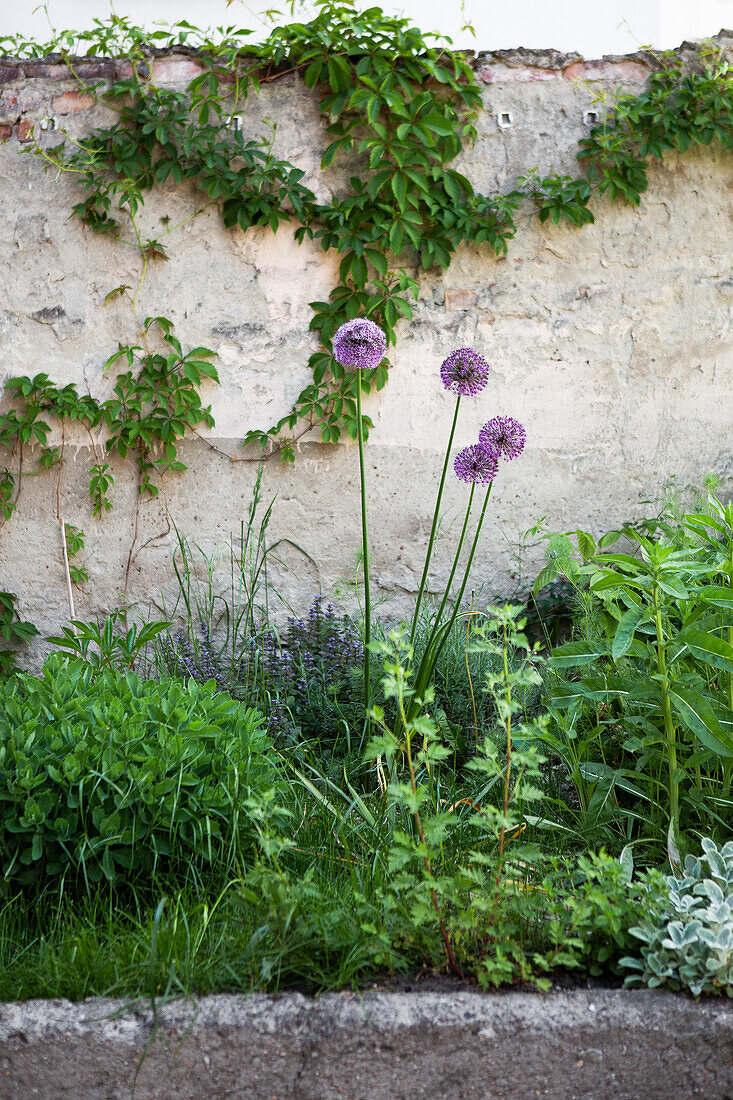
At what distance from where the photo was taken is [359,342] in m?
2.24

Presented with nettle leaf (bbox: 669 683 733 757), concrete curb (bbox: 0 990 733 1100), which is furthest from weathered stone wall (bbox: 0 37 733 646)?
concrete curb (bbox: 0 990 733 1100)

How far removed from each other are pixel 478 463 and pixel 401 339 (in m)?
1.31

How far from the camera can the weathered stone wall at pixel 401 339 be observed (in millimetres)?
3236

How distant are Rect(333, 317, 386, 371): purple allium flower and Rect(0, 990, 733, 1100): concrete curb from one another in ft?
5.27

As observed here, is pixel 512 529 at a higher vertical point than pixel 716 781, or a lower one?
higher

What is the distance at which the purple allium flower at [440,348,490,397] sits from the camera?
2.19 metres

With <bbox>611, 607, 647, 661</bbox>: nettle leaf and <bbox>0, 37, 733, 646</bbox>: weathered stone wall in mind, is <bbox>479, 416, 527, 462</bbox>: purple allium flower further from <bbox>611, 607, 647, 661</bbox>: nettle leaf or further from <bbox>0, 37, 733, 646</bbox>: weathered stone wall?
<bbox>0, 37, 733, 646</bbox>: weathered stone wall

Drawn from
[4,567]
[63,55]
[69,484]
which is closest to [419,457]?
[69,484]

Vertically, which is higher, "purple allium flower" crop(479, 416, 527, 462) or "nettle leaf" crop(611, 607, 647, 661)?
"purple allium flower" crop(479, 416, 527, 462)

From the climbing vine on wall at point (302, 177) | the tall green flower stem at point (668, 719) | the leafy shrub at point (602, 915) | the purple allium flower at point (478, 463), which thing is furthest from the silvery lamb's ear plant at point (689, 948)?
the climbing vine on wall at point (302, 177)

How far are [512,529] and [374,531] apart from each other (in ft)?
1.99

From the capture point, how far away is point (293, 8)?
3.16 m

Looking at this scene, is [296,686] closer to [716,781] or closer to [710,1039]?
[716,781]

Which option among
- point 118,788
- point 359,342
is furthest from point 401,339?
point 118,788
